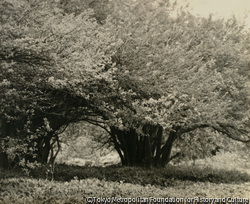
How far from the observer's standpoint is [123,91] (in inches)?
610

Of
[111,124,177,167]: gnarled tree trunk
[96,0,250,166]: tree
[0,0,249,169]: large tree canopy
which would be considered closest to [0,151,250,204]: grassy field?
[0,0,249,169]: large tree canopy

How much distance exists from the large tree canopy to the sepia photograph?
0.18 ft

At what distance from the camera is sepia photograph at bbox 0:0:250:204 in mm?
11469

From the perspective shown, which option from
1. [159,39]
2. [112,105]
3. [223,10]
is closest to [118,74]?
[112,105]

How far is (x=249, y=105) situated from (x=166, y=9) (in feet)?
20.4

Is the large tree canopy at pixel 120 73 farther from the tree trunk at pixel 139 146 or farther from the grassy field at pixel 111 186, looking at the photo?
the grassy field at pixel 111 186

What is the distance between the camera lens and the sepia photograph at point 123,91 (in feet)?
37.6

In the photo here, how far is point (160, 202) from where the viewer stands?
33.8 feet

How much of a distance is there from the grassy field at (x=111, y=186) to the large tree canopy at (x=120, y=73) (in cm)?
130

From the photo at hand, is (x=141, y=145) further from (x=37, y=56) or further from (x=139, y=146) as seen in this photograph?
(x=37, y=56)

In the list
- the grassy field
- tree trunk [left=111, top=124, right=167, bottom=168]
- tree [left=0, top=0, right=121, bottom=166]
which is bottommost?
the grassy field

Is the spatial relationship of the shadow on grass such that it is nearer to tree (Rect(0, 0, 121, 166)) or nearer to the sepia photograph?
the sepia photograph

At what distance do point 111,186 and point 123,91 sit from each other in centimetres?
437

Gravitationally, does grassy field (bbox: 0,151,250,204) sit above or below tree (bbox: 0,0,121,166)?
below
